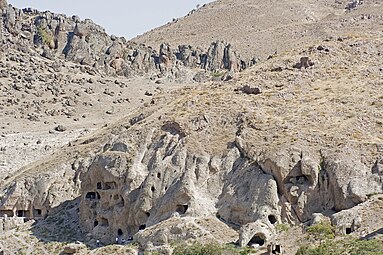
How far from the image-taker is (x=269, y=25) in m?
176

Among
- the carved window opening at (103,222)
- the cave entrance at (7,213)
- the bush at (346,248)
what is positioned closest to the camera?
the bush at (346,248)

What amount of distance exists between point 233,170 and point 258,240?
218 inches

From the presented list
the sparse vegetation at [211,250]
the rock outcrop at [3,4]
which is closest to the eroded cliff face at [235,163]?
the sparse vegetation at [211,250]

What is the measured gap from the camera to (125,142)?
141ft

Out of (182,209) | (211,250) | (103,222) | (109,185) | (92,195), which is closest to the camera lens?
(211,250)

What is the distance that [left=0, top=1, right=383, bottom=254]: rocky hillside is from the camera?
3566 cm

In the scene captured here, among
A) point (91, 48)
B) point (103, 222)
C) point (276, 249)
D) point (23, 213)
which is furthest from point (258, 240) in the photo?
point (91, 48)

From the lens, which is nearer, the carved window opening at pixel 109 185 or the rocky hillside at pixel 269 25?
the carved window opening at pixel 109 185

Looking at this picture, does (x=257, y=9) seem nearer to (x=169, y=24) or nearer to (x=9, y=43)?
(x=169, y=24)

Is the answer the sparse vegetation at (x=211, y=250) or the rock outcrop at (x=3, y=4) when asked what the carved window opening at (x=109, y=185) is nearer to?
the sparse vegetation at (x=211, y=250)

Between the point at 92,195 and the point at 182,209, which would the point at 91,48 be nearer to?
the point at 92,195

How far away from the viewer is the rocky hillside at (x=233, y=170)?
117ft

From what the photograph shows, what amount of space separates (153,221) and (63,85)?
187ft

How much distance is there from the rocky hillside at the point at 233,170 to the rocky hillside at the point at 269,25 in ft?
304
